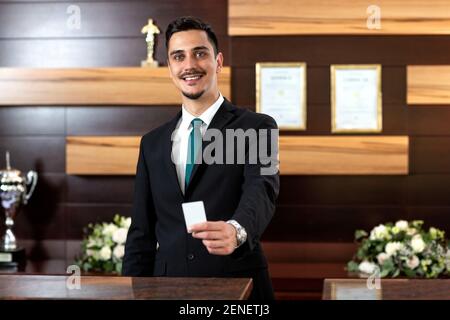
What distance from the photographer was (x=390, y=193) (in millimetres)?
4305

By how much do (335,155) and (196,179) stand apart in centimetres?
234

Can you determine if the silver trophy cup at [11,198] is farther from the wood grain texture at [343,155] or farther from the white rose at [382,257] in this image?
the white rose at [382,257]

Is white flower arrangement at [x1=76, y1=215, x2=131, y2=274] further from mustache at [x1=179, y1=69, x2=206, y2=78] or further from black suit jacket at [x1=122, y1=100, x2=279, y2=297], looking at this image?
mustache at [x1=179, y1=69, x2=206, y2=78]

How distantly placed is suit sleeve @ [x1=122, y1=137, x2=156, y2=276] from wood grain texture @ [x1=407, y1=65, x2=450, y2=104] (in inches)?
99.0

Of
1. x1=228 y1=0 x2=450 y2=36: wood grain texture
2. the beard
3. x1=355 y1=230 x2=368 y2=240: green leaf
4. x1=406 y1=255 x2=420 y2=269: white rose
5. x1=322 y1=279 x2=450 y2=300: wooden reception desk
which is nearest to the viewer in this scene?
x1=322 y1=279 x2=450 y2=300: wooden reception desk

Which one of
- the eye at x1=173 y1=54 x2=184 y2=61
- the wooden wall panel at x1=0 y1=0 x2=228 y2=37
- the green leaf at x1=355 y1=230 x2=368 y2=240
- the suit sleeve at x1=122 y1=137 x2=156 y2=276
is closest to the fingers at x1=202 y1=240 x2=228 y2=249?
the suit sleeve at x1=122 y1=137 x2=156 y2=276

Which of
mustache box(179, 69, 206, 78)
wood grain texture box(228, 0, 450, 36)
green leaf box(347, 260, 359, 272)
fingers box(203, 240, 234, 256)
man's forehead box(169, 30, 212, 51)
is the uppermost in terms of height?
wood grain texture box(228, 0, 450, 36)

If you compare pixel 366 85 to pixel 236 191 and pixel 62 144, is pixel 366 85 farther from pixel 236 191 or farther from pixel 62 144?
pixel 236 191

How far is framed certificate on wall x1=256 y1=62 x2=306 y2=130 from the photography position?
429 cm

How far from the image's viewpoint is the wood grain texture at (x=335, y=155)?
167 inches

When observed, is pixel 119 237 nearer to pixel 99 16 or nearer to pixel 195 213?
pixel 99 16

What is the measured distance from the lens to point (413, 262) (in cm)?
368

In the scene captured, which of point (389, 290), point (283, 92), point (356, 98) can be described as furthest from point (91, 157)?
point (389, 290)

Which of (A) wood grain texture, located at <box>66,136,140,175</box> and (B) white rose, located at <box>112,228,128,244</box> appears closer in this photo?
(B) white rose, located at <box>112,228,128,244</box>
